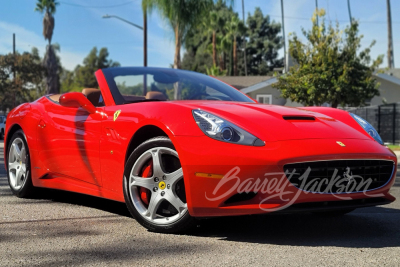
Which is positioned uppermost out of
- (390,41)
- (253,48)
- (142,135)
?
(253,48)

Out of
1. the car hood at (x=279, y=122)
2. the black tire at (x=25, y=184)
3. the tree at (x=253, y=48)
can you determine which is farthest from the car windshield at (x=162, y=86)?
the tree at (x=253, y=48)

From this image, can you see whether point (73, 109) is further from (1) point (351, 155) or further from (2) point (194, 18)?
(2) point (194, 18)

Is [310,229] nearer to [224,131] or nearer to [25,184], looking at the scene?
[224,131]

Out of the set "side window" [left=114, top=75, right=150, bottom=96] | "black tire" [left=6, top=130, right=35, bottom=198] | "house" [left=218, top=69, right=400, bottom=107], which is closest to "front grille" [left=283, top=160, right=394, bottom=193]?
"side window" [left=114, top=75, right=150, bottom=96]

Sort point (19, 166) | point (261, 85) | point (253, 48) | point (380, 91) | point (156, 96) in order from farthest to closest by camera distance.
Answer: point (253, 48), point (261, 85), point (380, 91), point (19, 166), point (156, 96)

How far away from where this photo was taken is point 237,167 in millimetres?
3469

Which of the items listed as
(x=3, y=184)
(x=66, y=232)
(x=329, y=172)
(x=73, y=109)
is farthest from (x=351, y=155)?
(x=3, y=184)

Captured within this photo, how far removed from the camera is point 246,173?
3457mm

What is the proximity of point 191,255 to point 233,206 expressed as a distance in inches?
19.3

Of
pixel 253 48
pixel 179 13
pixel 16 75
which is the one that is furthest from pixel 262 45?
pixel 179 13

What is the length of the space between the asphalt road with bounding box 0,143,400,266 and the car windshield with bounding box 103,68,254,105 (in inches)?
41.6

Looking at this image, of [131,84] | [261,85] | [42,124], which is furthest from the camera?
[261,85]

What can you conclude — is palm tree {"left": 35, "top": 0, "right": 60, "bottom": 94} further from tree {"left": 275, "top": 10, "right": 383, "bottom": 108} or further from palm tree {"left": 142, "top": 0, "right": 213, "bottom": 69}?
tree {"left": 275, "top": 10, "right": 383, "bottom": 108}

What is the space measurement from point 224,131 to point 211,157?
21 cm
